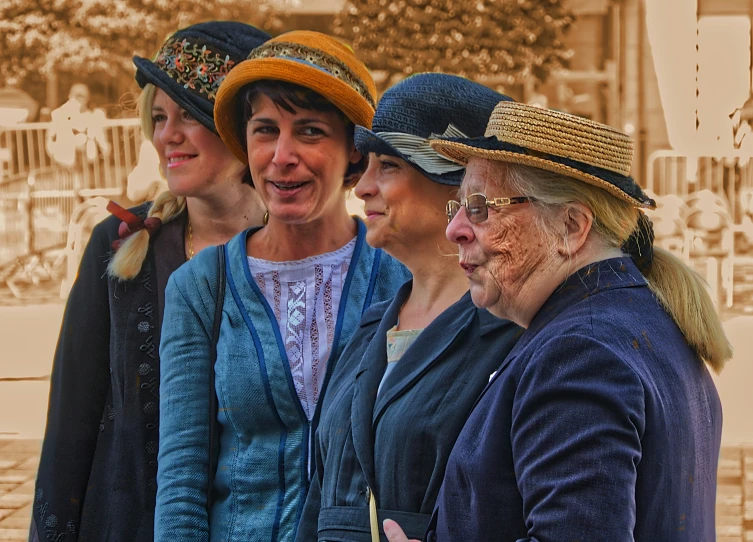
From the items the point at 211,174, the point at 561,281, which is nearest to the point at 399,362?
the point at 561,281

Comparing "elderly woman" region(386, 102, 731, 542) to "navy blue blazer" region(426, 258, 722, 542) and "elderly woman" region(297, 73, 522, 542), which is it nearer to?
"navy blue blazer" region(426, 258, 722, 542)

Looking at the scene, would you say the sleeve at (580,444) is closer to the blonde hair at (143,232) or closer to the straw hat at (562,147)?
the straw hat at (562,147)

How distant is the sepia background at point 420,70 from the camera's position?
7.93 meters

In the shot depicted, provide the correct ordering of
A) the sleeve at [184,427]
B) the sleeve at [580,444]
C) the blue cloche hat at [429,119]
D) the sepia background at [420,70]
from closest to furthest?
the sleeve at [580,444]
the blue cloche hat at [429,119]
the sleeve at [184,427]
the sepia background at [420,70]

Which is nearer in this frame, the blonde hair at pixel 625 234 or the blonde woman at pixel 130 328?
the blonde hair at pixel 625 234

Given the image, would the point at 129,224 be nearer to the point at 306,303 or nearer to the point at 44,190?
the point at 306,303

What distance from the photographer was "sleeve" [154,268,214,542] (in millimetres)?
2340

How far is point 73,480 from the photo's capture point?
2.81m

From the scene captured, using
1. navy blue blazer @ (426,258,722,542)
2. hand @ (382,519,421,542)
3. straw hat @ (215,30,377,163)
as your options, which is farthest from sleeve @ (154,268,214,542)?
navy blue blazer @ (426,258,722,542)

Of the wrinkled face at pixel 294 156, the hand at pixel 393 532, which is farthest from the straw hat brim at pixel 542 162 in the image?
the wrinkled face at pixel 294 156

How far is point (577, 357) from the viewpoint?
4.88 ft

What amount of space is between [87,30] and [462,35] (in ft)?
11.2

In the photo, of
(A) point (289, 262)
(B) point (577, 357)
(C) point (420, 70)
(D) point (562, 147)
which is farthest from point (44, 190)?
(B) point (577, 357)

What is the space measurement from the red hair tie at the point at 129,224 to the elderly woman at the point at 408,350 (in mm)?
867
